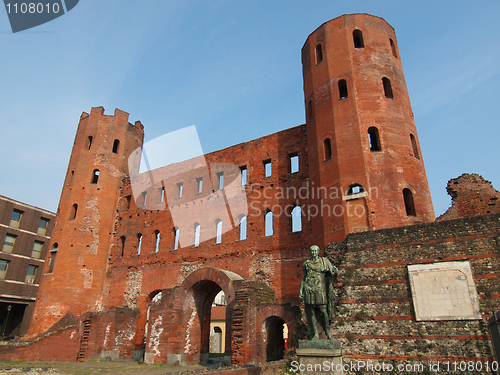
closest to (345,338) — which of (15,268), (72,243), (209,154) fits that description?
(209,154)

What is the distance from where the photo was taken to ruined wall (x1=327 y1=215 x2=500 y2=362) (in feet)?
31.4

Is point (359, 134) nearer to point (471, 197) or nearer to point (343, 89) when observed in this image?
point (343, 89)

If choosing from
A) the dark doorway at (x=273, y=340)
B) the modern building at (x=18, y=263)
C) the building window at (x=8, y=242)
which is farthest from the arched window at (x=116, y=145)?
the dark doorway at (x=273, y=340)

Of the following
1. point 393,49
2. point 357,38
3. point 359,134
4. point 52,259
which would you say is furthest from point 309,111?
point 52,259

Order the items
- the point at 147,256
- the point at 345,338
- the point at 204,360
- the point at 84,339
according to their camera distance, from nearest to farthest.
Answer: the point at 345,338 → the point at 204,360 → the point at 84,339 → the point at 147,256

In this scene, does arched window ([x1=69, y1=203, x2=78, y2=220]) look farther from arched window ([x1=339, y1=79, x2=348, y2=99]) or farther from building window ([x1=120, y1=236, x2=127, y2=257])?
arched window ([x1=339, y1=79, x2=348, y2=99])

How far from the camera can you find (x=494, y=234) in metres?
10.0

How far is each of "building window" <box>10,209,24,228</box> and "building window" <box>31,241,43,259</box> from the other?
230cm

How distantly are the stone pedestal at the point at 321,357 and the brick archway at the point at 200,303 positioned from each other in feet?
28.6

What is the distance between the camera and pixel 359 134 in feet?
47.9

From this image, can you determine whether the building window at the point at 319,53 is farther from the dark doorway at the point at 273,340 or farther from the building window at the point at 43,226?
the building window at the point at 43,226

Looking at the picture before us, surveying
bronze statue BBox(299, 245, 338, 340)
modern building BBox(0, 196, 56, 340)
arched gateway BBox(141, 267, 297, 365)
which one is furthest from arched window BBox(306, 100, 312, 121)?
modern building BBox(0, 196, 56, 340)

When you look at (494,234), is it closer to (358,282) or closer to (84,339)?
(358,282)

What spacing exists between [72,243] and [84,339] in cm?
575
